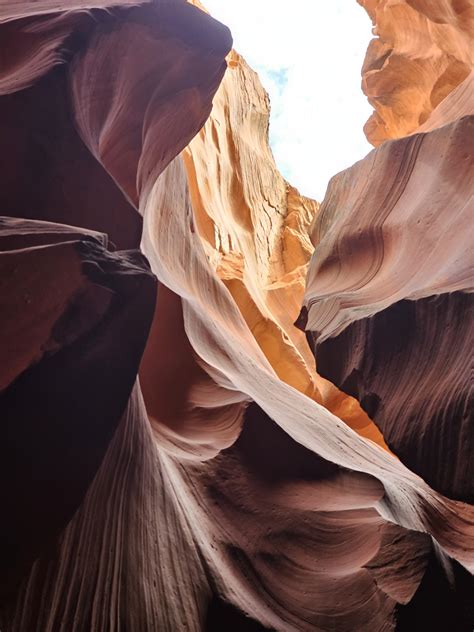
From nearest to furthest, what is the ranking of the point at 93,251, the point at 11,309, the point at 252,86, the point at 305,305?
the point at 11,309 < the point at 93,251 < the point at 305,305 < the point at 252,86

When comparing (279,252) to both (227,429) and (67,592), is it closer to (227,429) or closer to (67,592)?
(227,429)

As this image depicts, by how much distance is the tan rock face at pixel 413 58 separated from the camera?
7.33 metres

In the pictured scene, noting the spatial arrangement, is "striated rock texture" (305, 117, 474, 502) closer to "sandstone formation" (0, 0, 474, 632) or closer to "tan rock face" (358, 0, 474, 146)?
"sandstone formation" (0, 0, 474, 632)

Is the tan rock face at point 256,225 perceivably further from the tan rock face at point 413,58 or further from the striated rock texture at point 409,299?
the striated rock texture at point 409,299

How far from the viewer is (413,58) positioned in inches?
331

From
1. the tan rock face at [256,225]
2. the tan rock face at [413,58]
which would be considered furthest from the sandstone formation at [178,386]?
the tan rock face at [256,225]

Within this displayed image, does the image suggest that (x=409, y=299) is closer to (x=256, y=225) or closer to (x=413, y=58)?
(x=413, y=58)

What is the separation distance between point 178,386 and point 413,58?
22.8 ft

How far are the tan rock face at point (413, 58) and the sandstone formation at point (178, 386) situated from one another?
8.84ft

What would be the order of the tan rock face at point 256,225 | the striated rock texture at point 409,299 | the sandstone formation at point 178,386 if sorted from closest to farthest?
the sandstone formation at point 178,386, the striated rock texture at point 409,299, the tan rock face at point 256,225

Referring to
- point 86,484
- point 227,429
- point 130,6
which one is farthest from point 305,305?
point 86,484

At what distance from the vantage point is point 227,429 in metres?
3.41

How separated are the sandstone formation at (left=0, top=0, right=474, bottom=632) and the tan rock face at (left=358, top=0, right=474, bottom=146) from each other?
269 centimetres

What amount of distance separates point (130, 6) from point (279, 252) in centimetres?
873
